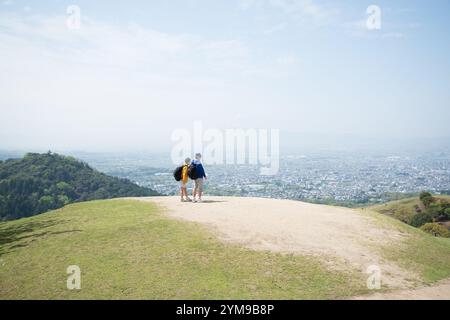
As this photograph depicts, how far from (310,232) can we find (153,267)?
760 centimetres

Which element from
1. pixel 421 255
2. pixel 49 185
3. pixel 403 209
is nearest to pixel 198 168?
pixel 421 255

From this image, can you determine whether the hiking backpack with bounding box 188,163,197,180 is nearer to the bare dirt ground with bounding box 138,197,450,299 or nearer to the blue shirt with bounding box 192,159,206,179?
the blue shirt with bounding box 192,159,206,179

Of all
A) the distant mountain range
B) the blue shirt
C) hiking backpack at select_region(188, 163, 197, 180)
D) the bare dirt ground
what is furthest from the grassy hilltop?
the distant mountain range

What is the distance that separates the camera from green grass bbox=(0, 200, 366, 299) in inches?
408

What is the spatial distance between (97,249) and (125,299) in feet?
13.6

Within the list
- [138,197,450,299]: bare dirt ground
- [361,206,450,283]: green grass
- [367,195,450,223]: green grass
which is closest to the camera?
[138,197,450,299]: bare dirt ground

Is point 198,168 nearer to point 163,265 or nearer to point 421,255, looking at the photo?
point 163,265

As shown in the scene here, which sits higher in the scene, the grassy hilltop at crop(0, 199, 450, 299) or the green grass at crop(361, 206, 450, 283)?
the grassy hilltop at crop(0, 199, 450, 299)

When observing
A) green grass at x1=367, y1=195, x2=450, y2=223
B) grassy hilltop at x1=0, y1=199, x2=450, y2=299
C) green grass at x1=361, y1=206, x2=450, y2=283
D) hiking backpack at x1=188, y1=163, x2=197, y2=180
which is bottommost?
green grass at x1=367, y1=195, x2=450, y2=223

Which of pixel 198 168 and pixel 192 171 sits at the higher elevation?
pixel 198 168

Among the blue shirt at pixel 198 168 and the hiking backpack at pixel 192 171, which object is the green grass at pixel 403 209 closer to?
the blue shirt at pixel 198 168

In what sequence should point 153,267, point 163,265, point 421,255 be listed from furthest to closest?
point 421,255 < point 163,265 < point 153,267

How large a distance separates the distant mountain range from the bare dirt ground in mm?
69981

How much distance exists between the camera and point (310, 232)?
1568cm
